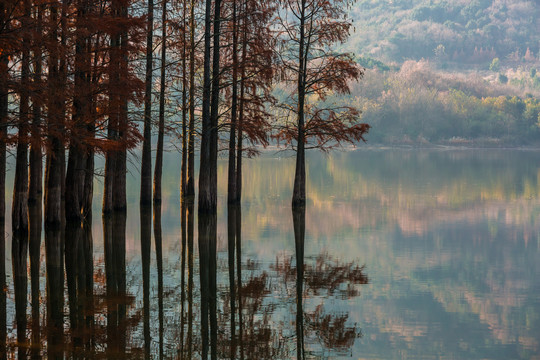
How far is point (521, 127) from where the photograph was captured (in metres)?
134

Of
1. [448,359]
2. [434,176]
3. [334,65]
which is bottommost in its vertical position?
[448,359]

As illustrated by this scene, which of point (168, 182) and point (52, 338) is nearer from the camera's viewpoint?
point (52, 338)

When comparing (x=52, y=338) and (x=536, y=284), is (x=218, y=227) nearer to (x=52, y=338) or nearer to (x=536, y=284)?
(x=536, y=284)

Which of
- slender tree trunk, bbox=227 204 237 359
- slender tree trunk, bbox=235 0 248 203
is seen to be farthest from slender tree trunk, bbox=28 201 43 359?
slender tree trunk, bbox=235 0 248 203

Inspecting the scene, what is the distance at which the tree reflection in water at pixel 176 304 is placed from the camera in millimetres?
8812

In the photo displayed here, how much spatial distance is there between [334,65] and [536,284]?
13.4 meters

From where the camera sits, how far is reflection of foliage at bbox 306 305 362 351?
366 inches

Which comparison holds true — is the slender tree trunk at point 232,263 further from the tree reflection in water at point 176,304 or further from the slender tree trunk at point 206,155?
the slender tree trunk at point 206,155

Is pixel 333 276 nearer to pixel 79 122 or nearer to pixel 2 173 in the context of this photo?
pixel 79 122

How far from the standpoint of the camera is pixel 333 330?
386 inches

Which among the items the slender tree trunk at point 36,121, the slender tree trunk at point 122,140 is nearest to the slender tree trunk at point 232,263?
the slender tree trunk at point 122,140

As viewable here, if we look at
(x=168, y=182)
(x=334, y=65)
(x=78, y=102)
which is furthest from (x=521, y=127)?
(x=78, y=102)

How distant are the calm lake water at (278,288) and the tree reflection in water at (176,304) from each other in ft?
0.09

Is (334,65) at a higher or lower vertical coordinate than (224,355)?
higher
